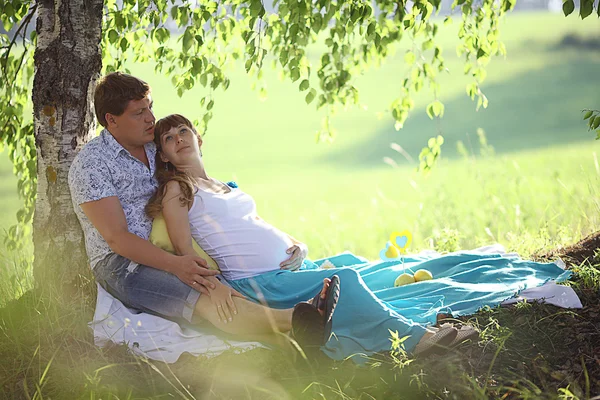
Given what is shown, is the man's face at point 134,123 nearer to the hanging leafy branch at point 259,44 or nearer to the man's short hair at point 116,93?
the man's short hair at point 116,93

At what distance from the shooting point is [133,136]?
3.33 metres

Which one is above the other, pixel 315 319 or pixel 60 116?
pixel 60 116

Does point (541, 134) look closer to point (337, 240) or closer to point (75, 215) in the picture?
point (337, 240)

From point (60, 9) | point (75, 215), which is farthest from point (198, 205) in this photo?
point (60, 9)

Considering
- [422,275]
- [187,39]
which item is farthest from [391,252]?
[187,39]

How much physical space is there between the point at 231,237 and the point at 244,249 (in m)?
0.10

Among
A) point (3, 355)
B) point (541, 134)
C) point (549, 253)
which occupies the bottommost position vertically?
point (541, 134)

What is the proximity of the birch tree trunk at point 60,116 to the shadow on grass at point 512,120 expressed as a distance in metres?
14.6

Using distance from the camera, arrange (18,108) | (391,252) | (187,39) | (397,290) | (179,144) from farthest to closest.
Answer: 1. (18,108)
2. (391,252)
3. (187,39)
4. (397,290)
5. (179,144)

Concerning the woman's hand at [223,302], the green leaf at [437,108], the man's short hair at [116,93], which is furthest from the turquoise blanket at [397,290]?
the man's short hair at [116,93]

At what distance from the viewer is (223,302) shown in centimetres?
302

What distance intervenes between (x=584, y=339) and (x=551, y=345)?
167mm

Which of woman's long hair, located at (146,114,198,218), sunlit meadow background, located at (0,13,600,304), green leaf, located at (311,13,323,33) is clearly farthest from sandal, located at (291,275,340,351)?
green leaf, located at (311,13,323,33)

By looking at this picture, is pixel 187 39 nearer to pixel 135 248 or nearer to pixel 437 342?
pixel 135 248
